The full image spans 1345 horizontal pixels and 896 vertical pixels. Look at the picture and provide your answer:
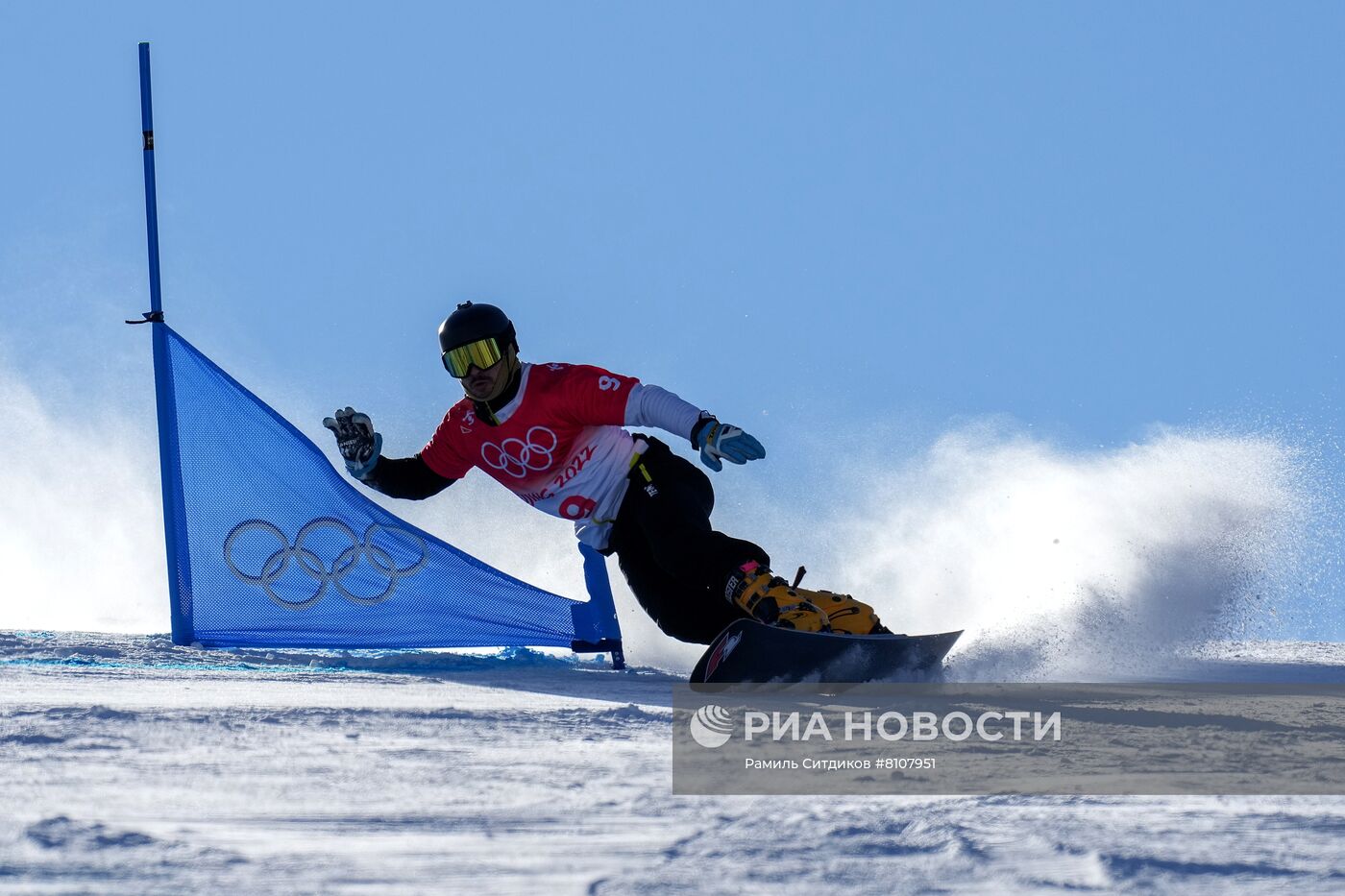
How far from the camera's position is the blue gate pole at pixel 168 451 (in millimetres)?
5641

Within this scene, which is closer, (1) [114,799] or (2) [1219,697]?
(1) [114,799]

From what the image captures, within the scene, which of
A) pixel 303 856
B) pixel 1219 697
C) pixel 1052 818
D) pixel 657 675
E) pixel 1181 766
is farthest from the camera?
pixel 657 675

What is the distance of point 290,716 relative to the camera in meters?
3.16

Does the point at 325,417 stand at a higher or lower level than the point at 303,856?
higher

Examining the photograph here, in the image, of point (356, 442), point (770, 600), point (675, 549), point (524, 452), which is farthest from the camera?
point (356, 442)

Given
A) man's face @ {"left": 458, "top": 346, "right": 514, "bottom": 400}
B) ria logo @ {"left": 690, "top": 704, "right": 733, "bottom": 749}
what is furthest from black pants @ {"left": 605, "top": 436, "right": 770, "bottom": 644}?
ria logo @ {"left": 690, "top": 704, "right": 733, "bottom": 749}

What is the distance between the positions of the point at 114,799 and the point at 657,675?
10.6 ft

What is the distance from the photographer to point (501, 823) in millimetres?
2102

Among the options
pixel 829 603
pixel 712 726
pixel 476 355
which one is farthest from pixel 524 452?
pixel 712 726

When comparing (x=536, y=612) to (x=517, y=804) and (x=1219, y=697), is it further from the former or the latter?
(x=517, y=804)

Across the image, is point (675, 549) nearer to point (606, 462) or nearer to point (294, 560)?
point (606, 462)

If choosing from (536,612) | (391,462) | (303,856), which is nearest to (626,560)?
(536,612)

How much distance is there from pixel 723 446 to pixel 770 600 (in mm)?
580

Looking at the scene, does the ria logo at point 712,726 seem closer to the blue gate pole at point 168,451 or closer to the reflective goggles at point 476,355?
the reflective goggles at point 476,355
